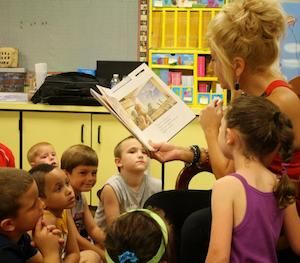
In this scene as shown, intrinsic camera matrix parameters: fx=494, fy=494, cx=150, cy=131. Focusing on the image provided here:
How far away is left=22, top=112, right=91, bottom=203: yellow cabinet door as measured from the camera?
10.9ft

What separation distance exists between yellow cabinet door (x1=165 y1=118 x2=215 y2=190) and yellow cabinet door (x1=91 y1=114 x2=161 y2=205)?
0.27 ft

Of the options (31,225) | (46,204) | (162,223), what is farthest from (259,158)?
(46,204)

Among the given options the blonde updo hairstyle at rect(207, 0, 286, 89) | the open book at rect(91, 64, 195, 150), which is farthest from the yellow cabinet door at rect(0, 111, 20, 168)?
the blonde updo hairstyle at rect(207, 0, 286, 89)

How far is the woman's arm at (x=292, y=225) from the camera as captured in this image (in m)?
1.22

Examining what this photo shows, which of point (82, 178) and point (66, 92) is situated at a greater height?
point (66, 92)

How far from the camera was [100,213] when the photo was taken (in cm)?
230

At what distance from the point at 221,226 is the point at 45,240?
568 millimetres

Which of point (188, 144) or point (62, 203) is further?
point (188, 144)

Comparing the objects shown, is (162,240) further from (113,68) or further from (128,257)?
(113,68)

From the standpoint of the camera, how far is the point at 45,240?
4.71ft

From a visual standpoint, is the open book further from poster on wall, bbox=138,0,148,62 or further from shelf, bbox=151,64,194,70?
poster on wall, bbox=138,0,148,62

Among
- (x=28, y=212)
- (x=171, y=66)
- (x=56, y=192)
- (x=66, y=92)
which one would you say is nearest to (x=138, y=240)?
(x=28, y=212)

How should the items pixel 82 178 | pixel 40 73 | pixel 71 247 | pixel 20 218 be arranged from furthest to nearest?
pixel 40 73
pixel 82 178
pixel 71 247
pixel 20 218

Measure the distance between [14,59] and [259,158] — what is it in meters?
3.03
